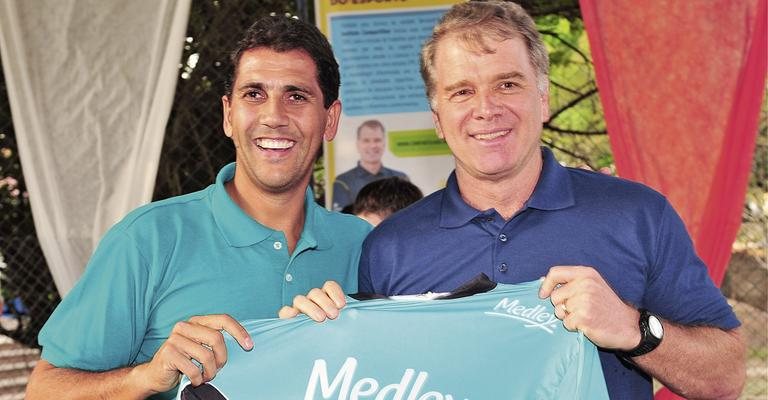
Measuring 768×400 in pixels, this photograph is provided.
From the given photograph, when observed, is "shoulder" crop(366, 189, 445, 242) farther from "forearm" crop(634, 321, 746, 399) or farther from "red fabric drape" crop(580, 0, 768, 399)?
"red fabric drape" crop(580, 0, 768, 399)

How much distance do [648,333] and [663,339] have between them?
0.14 ft

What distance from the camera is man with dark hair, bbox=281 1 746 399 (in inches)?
87.4

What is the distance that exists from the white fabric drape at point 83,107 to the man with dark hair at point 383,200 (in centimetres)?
98

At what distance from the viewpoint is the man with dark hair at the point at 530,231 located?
2.22 metres

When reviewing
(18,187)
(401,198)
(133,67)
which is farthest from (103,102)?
(18,187)

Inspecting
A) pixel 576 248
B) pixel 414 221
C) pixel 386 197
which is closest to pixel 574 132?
pixel 386 197

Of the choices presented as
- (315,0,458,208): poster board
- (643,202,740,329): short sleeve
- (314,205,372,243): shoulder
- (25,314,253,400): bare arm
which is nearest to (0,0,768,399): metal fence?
(315,0,458,208): poster board

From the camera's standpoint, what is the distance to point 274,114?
98.3 inches

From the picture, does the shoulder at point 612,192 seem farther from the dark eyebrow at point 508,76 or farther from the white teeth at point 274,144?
the white teeth at point 274,144

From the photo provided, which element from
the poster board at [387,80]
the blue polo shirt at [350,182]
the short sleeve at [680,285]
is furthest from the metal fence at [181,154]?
the short sleeve at [680,285]

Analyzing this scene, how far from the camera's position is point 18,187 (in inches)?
227

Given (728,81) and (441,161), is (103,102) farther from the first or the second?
(728,81)

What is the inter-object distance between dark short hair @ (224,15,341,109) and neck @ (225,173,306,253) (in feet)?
0.83

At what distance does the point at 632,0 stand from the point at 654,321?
96.2 inches
